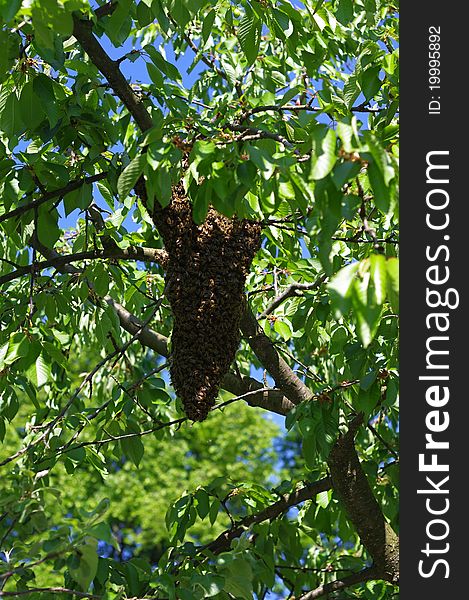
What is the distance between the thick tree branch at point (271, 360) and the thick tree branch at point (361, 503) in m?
0.28

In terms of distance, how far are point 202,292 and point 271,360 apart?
1.00 metres

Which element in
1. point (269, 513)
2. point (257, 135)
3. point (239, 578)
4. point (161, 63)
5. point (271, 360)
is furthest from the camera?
point (269, 513)

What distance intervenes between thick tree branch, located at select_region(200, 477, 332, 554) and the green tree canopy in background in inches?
0.4

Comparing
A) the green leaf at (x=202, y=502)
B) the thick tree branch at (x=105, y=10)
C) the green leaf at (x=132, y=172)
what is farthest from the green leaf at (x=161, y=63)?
the green leaf at (x=202, y=502)

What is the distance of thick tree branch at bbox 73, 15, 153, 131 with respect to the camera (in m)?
3.34

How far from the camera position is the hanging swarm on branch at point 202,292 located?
122 inches

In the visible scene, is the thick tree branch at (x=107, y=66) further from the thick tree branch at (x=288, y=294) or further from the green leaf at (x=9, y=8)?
the thick tree branch at (x=288, y=294)

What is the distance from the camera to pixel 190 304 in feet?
10.2

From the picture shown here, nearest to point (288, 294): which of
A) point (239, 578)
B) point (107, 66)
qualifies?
point (107, 66)

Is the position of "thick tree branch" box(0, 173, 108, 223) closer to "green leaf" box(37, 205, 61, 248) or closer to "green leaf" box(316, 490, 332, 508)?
"green leaf" box(37, 205, 61, 248)

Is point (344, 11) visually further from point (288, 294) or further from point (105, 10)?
point (288, 294)

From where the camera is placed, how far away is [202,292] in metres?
3.11

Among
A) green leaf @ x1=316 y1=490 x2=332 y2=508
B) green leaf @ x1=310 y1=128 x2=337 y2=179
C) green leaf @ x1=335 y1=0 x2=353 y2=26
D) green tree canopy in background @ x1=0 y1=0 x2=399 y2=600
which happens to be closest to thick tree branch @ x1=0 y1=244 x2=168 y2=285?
green tree canopy in background @ x1=0 y1=0 x2=399 y2=600

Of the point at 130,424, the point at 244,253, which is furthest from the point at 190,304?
the point at 130,424
